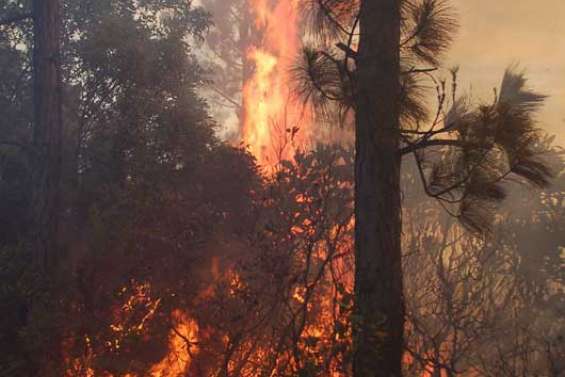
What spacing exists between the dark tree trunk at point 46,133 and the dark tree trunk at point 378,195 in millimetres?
6793

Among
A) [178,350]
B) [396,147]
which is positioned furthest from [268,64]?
[396,147]

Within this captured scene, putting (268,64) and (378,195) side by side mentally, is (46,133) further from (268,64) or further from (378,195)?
(268,64)

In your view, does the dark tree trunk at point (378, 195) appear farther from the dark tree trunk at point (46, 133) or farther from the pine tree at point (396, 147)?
the dark tree trunk at point (46, 133)

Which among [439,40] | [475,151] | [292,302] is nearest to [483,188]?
[475,151]

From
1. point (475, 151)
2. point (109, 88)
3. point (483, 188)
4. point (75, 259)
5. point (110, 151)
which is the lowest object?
point (75, 259)

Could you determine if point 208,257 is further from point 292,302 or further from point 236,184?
point 292,302

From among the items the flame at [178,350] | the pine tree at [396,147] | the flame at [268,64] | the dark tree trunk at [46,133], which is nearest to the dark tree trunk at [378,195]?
the pine tree at [396,147]

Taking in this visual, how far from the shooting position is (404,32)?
544 cm

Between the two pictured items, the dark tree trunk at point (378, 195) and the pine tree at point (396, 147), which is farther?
the dark tree trunk at point (378, 195)

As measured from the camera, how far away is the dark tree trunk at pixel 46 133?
31.3 ft

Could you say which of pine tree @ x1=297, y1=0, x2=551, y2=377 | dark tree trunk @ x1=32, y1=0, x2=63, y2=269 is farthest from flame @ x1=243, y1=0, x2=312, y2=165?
pine tree @ x1=297, y1=0, x2=551, y2=377

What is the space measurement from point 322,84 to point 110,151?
674 centimetres

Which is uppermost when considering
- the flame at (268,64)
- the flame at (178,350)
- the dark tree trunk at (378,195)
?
the flame at (268,64)

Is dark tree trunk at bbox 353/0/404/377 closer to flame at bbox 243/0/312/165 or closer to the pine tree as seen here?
the pine tree
